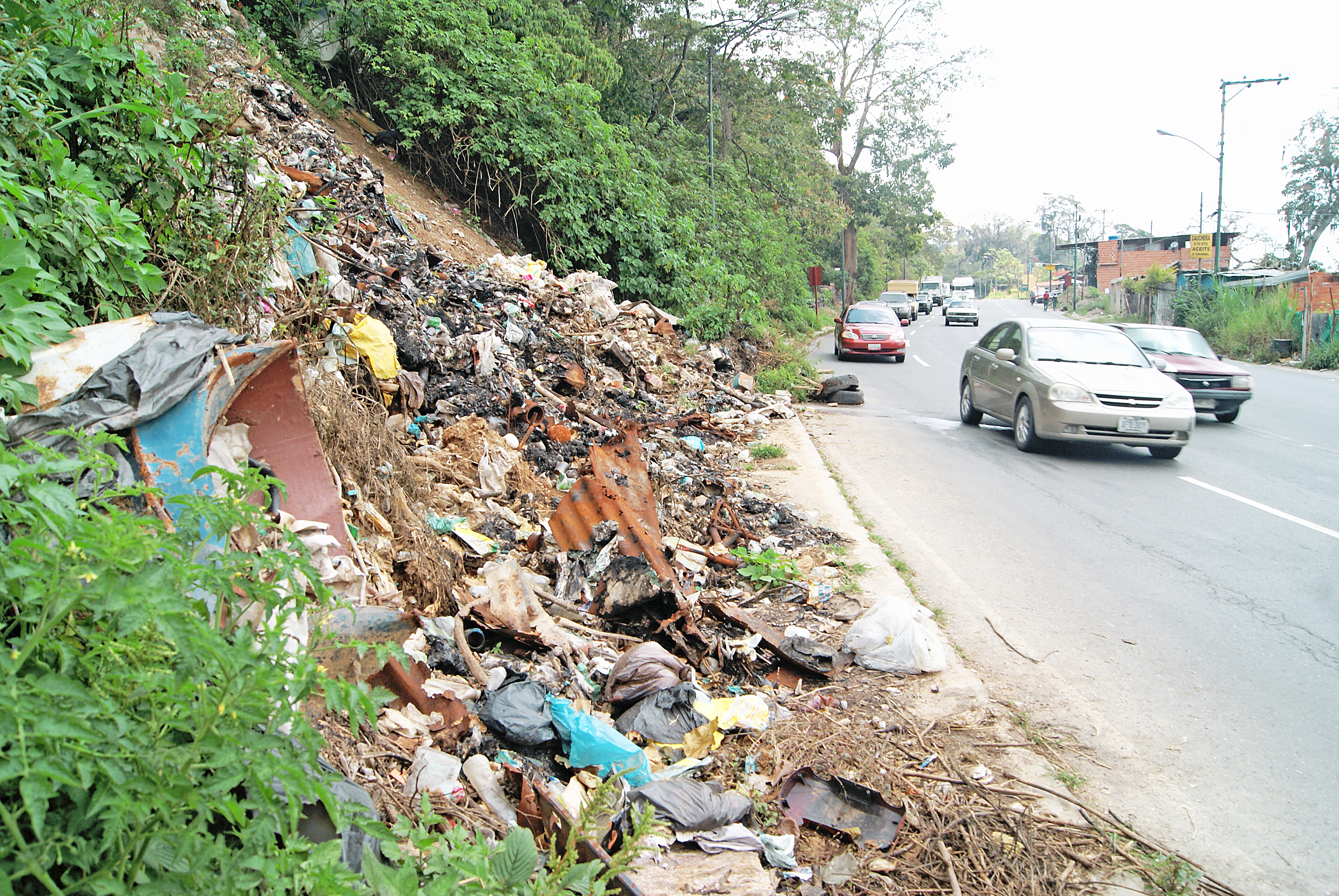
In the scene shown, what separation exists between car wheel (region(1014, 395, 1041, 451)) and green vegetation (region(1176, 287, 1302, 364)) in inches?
836

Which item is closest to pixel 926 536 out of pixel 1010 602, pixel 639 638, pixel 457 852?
pixel 1010 602

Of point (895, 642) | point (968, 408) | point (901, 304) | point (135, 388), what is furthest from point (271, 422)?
point (901, 304)

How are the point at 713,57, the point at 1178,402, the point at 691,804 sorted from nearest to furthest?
the point at 691,804 → the point at 1178,402 → the point at 713,57

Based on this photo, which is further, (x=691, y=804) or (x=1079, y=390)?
(x=1079, y=390)

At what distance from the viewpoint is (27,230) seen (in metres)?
3.42

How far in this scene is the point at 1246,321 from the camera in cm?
2791

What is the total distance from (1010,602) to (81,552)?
5.35m

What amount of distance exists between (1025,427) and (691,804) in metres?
9.06

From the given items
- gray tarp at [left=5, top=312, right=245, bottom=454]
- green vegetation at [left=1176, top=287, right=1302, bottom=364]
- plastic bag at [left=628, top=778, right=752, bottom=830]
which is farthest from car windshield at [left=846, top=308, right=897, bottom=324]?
gray tarp at [left=5, top=312, right=245, bottom=454]

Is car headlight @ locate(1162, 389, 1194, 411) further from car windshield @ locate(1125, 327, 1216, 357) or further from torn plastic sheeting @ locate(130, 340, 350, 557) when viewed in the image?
torn plastic sheeting @ locate(130, 340, 350, 557)

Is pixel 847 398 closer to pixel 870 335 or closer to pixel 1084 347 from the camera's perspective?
pixel 1084 347

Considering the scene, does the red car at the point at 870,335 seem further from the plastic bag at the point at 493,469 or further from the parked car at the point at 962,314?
the parked car at the point at 962,314

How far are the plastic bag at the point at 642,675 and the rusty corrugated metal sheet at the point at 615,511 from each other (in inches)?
31.9

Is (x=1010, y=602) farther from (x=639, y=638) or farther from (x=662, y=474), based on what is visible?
(x=662, y=474)
